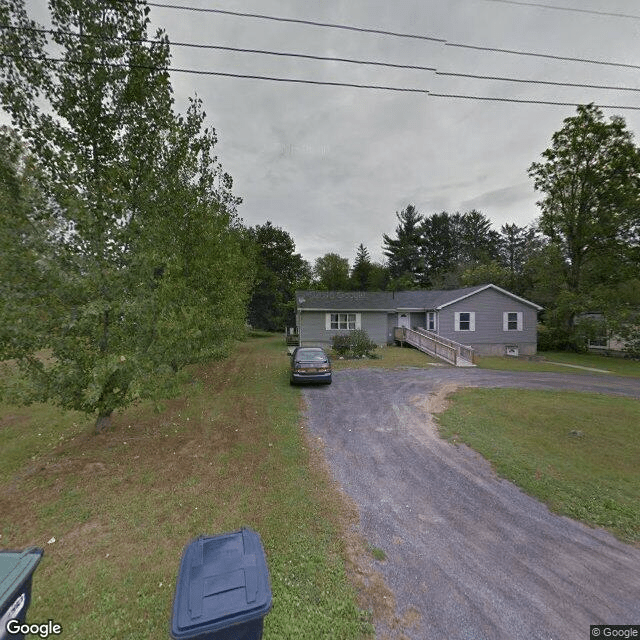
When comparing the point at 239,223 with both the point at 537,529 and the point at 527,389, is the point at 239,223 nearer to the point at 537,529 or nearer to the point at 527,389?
the point at 527,389

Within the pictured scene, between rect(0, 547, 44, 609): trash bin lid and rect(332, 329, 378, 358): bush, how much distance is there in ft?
53.4

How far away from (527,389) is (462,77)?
10268mm

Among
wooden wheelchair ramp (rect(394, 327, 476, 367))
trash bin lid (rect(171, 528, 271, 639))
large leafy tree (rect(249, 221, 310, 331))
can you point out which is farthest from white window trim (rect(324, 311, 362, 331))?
trash bin lid (rect(171, 528, 271, 639))

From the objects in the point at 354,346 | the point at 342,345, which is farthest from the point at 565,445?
the point at 342,345

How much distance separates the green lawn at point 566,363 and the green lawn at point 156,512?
13977mm

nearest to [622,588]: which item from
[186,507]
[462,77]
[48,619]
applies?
[186,507]

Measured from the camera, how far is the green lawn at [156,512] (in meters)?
2.70

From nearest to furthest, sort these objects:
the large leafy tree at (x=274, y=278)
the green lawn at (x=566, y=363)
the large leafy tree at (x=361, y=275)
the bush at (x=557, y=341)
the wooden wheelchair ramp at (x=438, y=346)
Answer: the green lawn at (x=566, y=363), the wooden wheelchair ramp at (x=438, y=346), the bush at (x=557, y=341), the large leafy tree at (x=274, y=278), the large leafy tree at (x=361, y=275)

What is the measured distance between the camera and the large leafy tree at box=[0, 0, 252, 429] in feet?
16.4

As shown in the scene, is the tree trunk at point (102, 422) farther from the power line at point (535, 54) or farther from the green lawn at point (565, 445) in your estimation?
the power line at point (535, 54)

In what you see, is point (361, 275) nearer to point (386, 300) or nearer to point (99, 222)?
point (386, 300)

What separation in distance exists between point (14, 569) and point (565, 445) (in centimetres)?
850

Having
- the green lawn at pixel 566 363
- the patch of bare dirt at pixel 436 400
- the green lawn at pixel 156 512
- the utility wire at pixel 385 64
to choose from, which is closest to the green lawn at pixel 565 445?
the patch of bare dirt at pixel 436 400

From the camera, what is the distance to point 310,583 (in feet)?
9.80
